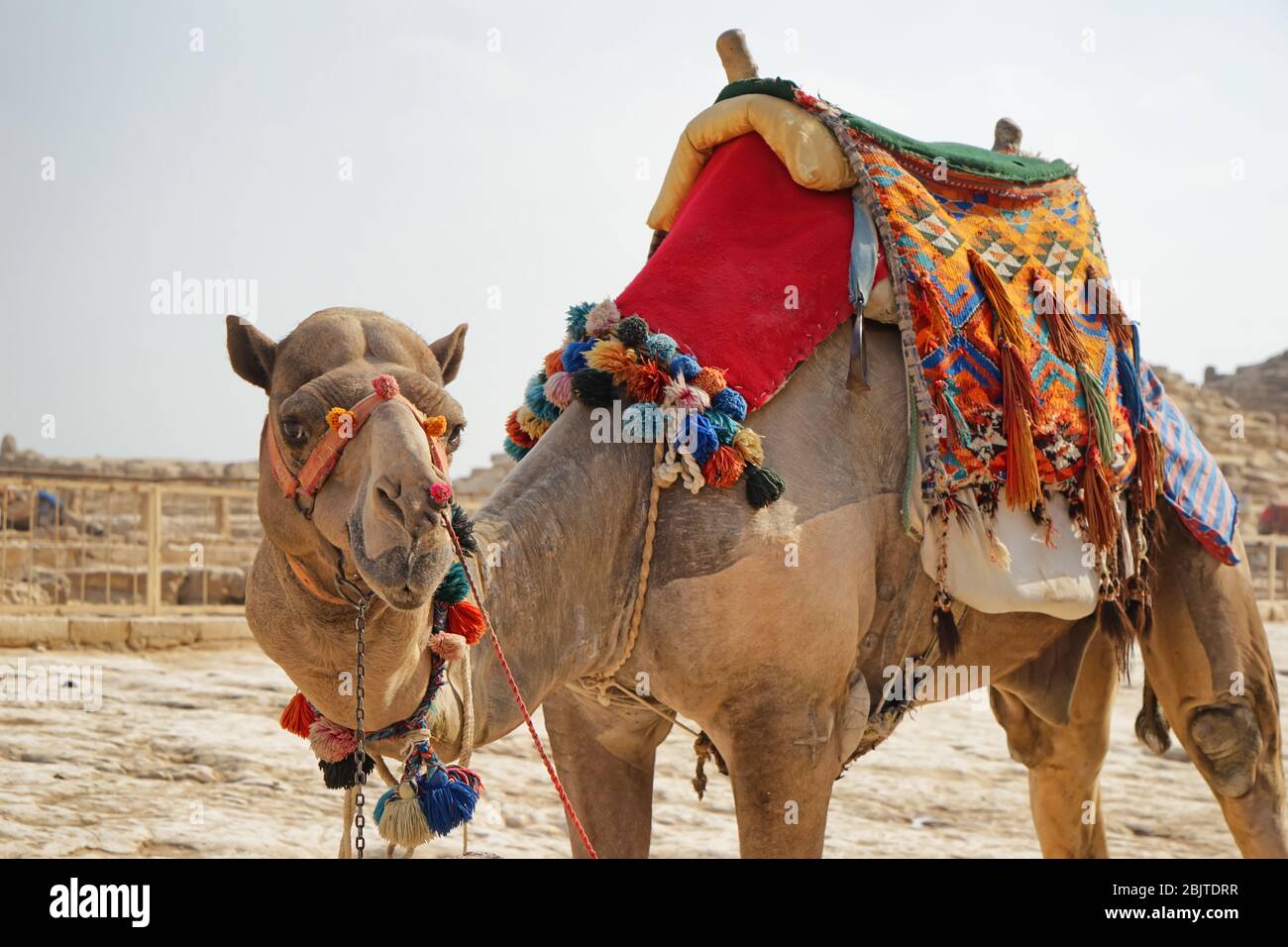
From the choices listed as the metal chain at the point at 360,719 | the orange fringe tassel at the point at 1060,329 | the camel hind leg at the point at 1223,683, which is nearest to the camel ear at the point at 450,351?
the metal chain at the point at 360,719

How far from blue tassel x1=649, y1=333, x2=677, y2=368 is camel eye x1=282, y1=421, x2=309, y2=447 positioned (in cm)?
127

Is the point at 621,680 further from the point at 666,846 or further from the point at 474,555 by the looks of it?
the point at 666,846

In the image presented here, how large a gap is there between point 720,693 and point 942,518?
3.44 feet

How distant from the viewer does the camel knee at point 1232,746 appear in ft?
18.2

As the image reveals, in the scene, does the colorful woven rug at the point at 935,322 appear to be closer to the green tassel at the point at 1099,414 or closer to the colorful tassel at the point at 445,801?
the green tassel at the point at 1099,414

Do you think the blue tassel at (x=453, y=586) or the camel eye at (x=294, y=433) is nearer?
the camel eye at (x=294, y=433)

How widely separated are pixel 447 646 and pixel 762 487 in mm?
1126

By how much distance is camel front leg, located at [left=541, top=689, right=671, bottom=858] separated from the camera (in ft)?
15.2

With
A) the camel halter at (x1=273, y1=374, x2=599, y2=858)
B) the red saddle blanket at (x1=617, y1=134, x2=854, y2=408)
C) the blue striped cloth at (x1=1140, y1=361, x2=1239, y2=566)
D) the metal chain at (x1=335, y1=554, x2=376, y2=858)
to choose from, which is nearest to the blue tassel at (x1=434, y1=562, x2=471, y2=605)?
the camel halter at (x1=273, y1=374, x2=599, y2=858)

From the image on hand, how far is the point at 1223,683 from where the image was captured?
555 cm

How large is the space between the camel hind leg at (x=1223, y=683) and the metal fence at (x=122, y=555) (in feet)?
33.5

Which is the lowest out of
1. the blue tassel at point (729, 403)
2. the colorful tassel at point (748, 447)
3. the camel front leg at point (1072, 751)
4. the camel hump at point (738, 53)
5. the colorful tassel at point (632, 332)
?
the camel front leg at point (1072, 751)

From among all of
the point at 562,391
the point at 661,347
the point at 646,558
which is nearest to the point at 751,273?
the point at 661,347

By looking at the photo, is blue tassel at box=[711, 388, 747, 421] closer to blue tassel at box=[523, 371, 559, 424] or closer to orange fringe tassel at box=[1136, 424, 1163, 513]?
blue tassel at box=[523, 371, 559, 424]
